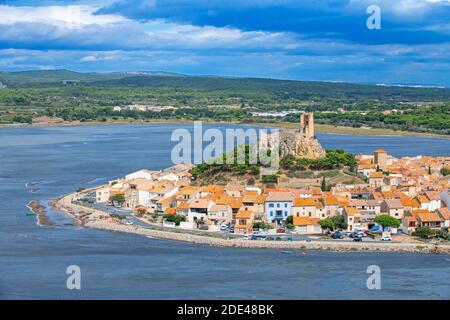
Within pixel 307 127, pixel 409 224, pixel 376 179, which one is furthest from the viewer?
pixel 307 127

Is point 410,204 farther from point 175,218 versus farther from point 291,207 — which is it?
point 175,218

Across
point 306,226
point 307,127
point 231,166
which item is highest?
point 307,127

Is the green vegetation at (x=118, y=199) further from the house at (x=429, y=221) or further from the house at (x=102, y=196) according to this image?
the house at (x=429, y=221)

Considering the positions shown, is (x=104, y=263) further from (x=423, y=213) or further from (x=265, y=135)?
(x=265, y=135)

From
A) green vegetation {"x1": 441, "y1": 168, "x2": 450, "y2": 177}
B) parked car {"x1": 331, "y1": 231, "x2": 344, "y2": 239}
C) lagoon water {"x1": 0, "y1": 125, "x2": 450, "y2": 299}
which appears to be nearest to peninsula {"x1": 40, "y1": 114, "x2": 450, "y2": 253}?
parked car {"x1": 331, "y1": 231, "x2": 344, "y2": 239}

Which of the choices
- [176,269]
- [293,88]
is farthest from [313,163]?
[293,88]

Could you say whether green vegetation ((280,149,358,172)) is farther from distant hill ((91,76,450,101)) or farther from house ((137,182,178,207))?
distant hill ((91,76,450,101))
